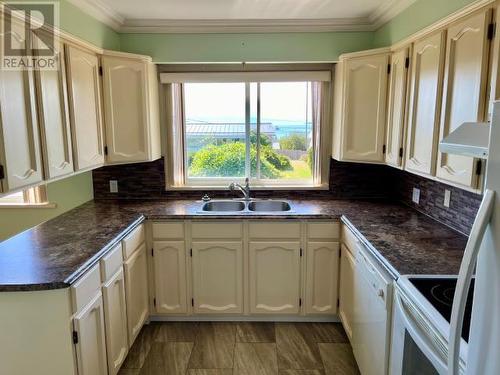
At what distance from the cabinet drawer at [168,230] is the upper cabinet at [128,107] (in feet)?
1.90

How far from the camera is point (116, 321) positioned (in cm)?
212

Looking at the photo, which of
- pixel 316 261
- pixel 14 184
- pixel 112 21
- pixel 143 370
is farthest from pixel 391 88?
pixel 143 370

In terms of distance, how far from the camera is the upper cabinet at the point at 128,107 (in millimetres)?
2629

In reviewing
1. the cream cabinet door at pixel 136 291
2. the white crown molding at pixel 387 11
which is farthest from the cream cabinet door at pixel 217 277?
the white crown molding at pixel 387 11

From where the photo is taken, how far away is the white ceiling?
240 centimetres

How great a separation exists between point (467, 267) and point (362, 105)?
7.06ft

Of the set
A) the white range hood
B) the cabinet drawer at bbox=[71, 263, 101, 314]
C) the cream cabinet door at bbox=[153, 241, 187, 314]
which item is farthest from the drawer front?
the white range hood

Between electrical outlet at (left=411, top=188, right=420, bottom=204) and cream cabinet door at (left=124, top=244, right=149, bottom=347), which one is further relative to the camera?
electrical outlet at (left=411, top=188, right=420, bottom=204)

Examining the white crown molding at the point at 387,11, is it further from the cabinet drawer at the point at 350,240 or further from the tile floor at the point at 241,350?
the tile floor at the point at 241,350

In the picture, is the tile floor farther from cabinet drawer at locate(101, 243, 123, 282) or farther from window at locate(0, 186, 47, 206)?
window at locate(0, 186, 47, 206)

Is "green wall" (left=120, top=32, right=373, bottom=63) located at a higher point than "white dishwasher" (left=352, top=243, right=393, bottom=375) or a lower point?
higher

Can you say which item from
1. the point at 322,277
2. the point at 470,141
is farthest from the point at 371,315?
the point at 470,141

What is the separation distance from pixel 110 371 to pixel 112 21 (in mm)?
2411

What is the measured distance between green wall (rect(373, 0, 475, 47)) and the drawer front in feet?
4.92
